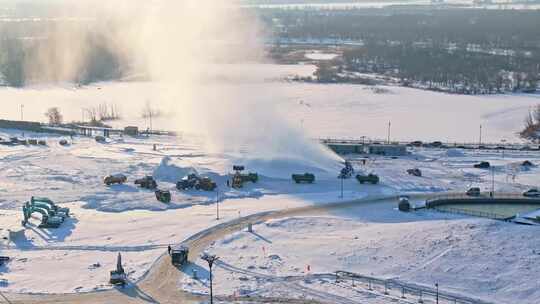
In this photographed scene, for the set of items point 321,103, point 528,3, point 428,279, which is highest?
point 528,3

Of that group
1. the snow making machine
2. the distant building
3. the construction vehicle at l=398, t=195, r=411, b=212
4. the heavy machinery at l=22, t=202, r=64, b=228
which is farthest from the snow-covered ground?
the distant building

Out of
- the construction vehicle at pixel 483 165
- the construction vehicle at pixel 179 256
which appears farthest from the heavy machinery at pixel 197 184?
the construction vehicle at pixel 483 165

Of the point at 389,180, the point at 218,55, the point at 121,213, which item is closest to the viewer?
the point at 121,213

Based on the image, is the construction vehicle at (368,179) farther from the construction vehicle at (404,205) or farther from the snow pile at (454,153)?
the snow pile at (454,153)

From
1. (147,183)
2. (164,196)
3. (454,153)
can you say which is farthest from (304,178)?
(454,153)

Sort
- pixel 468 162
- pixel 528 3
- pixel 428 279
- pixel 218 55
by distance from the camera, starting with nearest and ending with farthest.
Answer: pixel 428 279, pixel 468 162, pixel 218 55, pixel 528 3

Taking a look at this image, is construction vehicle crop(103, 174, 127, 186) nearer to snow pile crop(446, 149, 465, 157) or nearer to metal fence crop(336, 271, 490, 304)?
metal fence crop(336, 271, 490, 304)

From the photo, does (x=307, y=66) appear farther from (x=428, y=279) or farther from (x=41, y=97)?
(x=428, y=279)

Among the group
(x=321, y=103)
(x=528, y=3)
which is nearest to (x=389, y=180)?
(x=321, y=103)
